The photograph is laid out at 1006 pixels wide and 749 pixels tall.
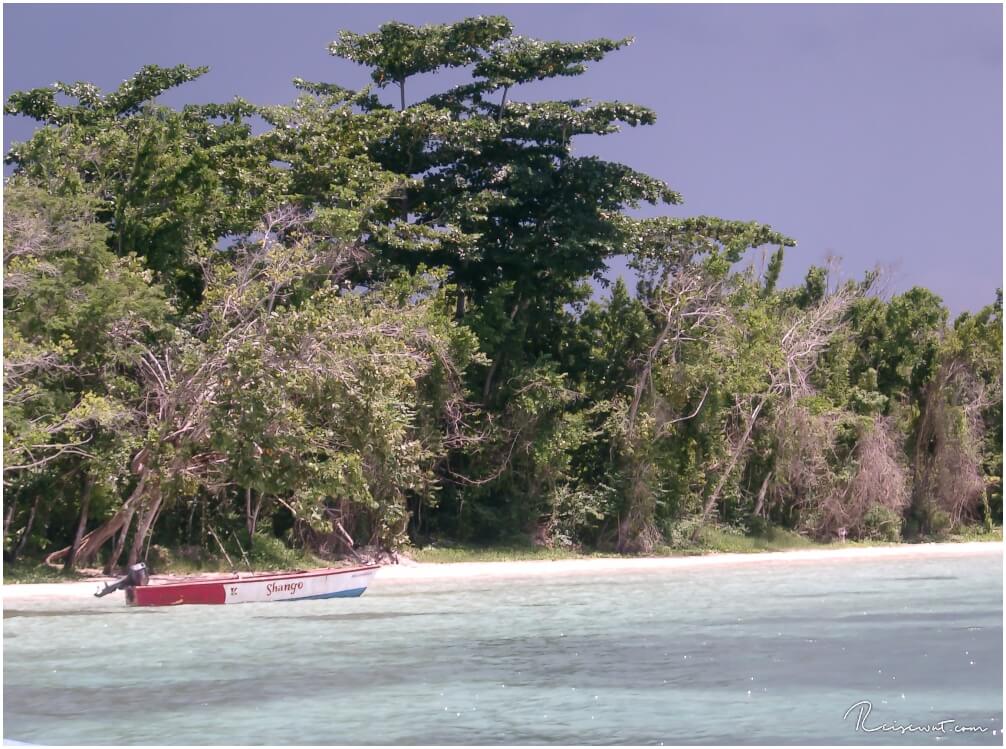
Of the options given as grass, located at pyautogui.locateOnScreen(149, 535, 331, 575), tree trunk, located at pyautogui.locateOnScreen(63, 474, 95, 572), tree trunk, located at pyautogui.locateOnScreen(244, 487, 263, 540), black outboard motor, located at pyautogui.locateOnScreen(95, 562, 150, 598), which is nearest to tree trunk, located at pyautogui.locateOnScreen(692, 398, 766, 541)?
grass, located at pyautogui.locateOnScreen(149, 535, 331, 575)

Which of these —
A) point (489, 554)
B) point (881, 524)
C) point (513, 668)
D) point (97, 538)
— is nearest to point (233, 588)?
point (97, 538)

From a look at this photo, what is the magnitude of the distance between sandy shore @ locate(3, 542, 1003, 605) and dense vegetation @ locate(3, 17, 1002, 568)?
113 centimetres

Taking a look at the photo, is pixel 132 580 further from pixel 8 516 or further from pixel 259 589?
pixel 8 516

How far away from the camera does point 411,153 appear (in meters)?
28.7

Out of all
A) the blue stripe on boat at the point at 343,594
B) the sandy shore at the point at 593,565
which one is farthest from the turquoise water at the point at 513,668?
the sandy shore at the point at 593,565

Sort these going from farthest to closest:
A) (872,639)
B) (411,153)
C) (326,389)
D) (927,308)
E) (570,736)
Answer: (927,308) → (411,153) → (326,389) → (872,639) → (570,736)

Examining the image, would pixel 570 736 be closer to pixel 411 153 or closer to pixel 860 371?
pixel 411 153

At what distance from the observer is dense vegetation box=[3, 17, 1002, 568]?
2120cm

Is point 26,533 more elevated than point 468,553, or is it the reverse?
point 26,533

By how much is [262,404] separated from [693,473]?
1343 cm

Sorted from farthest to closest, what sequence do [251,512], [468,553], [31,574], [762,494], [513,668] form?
[762,494], [468,553], [251,512], [31,574], [513,668]

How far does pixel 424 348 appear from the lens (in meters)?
25.4

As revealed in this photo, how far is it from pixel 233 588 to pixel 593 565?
10116 millimetres

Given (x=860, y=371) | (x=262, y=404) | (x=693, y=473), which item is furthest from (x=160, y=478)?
(x=860, y=371)
